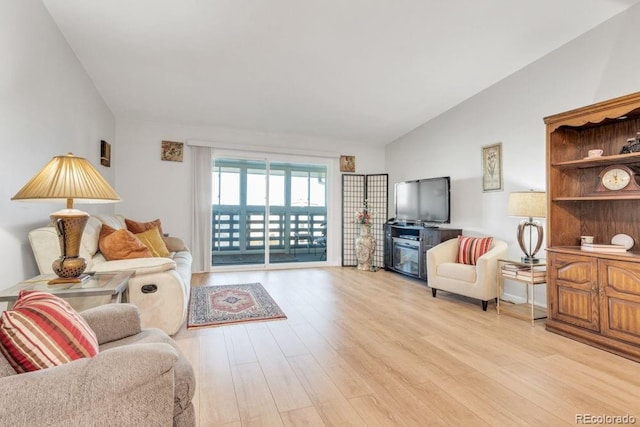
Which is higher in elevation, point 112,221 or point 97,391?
point 112,221

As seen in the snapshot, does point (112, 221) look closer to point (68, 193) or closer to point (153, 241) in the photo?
point (153, 241)

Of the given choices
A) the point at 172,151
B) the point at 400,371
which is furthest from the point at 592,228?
the point at 172,151

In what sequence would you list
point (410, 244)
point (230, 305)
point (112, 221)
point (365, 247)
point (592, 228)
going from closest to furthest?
1. point (592, 228)
2. point (112, 221)
3. point (230, 305)
4. point (410, 244)
5. point (365, 247)

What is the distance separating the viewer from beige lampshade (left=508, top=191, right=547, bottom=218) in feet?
10.5

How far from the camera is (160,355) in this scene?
989 mm

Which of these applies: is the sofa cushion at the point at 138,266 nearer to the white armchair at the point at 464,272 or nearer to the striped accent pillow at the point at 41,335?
the striped accent pillow at the point at 41,335

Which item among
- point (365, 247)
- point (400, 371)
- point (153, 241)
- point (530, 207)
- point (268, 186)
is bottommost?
point (400, 371)

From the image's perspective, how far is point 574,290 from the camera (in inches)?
109

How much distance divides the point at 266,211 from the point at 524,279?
3.97 m

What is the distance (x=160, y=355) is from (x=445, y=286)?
3510mm

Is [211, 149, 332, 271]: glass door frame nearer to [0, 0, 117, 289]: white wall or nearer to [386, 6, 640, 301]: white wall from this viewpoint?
[386, 6, 640, 301]: white wall

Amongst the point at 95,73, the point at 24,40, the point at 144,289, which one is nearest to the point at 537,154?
the point at 144,289

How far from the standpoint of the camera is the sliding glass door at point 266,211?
5.65m

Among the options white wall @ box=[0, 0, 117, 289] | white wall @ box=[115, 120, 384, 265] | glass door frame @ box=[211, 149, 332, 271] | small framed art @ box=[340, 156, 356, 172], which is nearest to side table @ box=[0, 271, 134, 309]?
white wall @ box=[0, 0, 117, 289]
